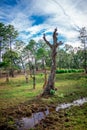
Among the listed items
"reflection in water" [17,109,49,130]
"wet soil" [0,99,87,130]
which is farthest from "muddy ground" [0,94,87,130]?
"reflection in water" [17,109,49,130]

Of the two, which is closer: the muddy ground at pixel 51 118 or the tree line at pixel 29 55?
the muddy ground at pixel 51 118

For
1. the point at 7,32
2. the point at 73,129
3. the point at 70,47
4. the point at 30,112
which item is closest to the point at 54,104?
the point at 30,112

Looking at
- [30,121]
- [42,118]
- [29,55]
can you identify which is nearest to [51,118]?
[42,118]

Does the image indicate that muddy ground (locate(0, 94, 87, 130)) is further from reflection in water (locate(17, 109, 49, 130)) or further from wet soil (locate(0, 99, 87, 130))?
reflection in water (locate(17, 109, 49, 130))

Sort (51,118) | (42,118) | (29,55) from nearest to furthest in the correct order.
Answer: (51,118) < (42,118) < (29,55)

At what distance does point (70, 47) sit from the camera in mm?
69562

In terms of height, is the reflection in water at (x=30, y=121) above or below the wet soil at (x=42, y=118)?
below

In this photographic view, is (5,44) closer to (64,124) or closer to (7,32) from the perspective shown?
(7,32)

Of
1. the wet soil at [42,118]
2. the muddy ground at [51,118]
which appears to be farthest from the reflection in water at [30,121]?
the muddy ground at [51,118]

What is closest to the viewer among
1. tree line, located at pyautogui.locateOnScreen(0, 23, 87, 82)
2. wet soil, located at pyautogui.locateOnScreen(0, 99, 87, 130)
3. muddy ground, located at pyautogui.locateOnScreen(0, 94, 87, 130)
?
muddy ground, located at pyautogui.locateOnScreen(0, 94, 87, 130)

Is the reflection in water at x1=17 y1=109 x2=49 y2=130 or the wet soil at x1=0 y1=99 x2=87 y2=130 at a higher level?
the wet soil at x1=0 y1=99 x2=87 y2=130

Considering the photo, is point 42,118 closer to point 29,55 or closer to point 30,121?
point 30,121

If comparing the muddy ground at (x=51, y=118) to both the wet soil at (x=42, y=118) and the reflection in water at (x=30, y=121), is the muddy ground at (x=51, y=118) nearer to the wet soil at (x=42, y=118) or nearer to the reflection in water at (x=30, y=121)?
the wet soil at (x=42, y=118)

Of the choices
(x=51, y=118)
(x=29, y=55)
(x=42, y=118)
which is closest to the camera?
(x=51, y=118)
